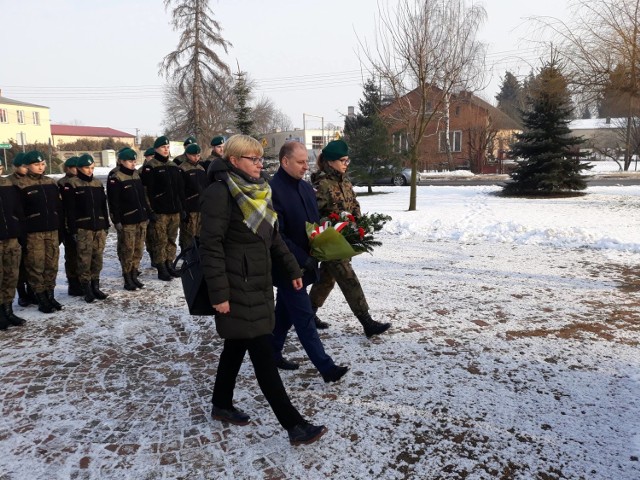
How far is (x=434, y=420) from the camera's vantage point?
3.46 m

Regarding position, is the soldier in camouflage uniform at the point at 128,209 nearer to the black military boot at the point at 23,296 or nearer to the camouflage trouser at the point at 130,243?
the camouflage trouser at the point at 130,243

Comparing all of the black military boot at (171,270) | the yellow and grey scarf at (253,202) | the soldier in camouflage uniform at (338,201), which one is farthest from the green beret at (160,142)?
the yellow and grey scarf at (253,202)

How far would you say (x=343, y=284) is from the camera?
15.7ft

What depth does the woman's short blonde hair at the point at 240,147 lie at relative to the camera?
119 inches

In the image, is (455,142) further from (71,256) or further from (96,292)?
(96,292)

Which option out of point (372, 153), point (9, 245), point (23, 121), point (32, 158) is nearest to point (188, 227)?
point (32, 158)

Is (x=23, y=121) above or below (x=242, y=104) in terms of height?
above

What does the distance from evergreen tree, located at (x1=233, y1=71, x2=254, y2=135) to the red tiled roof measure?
196 feet

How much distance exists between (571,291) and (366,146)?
16020 millimetres

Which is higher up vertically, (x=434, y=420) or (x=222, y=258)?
(x=222, y=258)

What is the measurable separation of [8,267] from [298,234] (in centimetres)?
370

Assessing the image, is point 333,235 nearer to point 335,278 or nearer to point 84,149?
point 335,278

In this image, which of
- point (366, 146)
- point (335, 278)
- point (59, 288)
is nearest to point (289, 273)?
point (335, 278)

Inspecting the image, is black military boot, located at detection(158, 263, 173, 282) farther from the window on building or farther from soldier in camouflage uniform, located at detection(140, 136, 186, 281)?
the window on building
